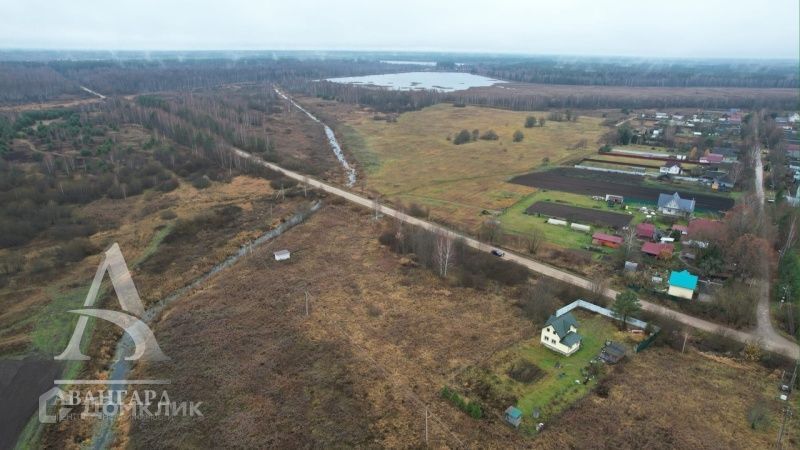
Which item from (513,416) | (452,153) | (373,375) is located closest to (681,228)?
(513,416)

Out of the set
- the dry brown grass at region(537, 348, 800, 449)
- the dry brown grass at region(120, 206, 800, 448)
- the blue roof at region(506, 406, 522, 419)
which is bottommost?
the dry brown grass at region(120, 206, 800, 448)

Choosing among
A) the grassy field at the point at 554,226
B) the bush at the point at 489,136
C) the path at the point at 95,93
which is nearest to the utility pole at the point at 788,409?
the grassy field at the point at 554,226

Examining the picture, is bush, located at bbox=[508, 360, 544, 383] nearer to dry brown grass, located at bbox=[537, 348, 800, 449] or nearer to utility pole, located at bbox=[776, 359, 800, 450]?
dry brown grass, located at bbox=[537, 348, 800, 449]

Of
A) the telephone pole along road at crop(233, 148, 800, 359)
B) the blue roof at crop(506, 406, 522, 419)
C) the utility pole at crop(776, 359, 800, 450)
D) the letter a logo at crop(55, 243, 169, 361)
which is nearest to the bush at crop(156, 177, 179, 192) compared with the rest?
the telephone pole along road at crop(233, 148, 800, 359)

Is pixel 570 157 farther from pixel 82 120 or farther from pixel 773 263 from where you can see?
pixel 82 120

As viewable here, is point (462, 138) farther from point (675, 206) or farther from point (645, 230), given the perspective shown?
point (645, 230)

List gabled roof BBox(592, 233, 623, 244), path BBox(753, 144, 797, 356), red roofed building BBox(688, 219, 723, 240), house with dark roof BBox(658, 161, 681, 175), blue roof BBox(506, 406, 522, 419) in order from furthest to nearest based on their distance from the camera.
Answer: house with dark roof BBox(658, 161, 681, 175)
gabled roof BBox(592, 233, 623, 244)
red roofed building BBox(688, 219, 723, 240)
path BBox(753, 144, 797, 356)
blue roof BBox(506, 406, 522, 419)

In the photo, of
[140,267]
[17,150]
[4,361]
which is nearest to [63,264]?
[140,267]

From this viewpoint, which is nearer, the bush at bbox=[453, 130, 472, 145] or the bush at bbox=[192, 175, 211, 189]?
the bush at bbox=[192, 175, 211, 189]
